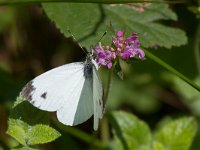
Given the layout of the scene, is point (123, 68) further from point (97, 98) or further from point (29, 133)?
point (97, 98)

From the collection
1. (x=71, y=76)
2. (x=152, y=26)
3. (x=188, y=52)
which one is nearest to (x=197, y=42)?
(x=188, y=52)

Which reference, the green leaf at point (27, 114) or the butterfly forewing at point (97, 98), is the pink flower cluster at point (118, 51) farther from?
the green leaf at point (27, 114)

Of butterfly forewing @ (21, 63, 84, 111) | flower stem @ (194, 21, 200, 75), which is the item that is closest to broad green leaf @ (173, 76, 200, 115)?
flower stem @ (194, 21, 200, 75)

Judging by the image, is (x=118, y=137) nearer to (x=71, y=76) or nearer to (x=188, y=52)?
(x=71, y=76)

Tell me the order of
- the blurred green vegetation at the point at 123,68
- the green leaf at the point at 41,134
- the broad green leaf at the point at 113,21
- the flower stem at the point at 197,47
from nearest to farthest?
the green leaf at the point at 41,134, the broad green leaf at the point at 113,21, the flower stem at the point at 197,47, the blurred green vegetation at the point at 123,68

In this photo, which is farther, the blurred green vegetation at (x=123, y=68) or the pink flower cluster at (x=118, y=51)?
the blurred green vegetation at (x=123, y=68)

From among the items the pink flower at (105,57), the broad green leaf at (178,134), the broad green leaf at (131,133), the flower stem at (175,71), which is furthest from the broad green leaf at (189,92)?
the pink flower at (105,57)
